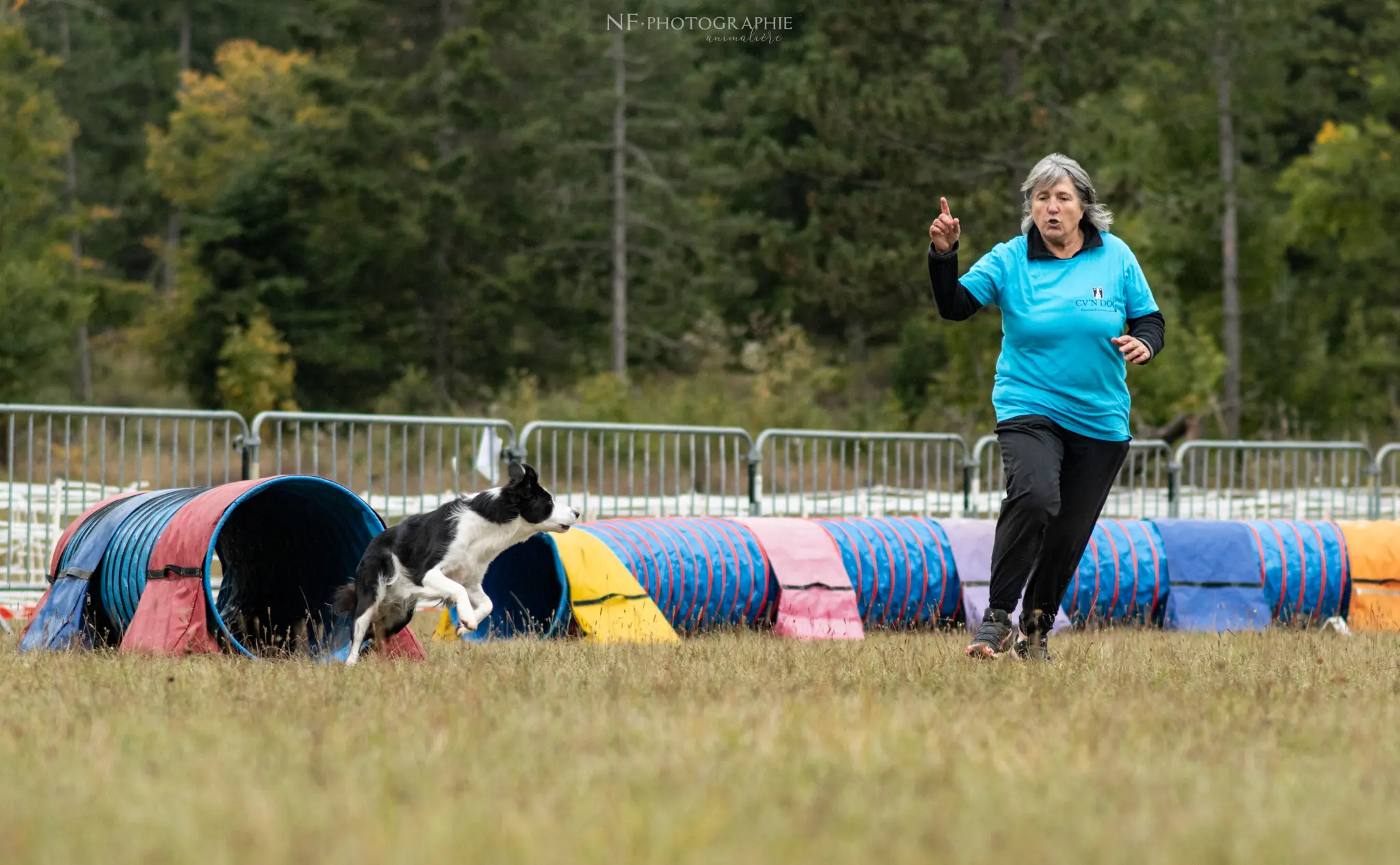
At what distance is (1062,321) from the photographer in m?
6.35

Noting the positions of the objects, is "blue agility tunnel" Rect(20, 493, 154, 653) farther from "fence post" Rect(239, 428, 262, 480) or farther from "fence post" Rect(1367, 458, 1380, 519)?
"fence post" Rect(1367, 458, 1380, 519)

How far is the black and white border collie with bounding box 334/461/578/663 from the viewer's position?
719 centimetres

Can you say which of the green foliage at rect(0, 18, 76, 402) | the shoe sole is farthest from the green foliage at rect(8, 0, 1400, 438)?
the shoe sole

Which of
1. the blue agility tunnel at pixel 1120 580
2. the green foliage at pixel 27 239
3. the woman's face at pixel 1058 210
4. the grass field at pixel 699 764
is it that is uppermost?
the green foliage at pixel 27 239

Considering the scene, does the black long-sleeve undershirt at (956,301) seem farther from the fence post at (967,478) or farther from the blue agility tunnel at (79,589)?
the fence post at (967,478)

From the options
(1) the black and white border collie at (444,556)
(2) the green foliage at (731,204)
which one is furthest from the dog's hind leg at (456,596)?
(2) the green foliage at (731,204)

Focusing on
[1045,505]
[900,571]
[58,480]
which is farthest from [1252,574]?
[58,480]

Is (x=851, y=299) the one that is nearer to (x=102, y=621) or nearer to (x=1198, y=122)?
(x=1198, y=122)

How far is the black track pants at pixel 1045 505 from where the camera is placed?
6297 mm

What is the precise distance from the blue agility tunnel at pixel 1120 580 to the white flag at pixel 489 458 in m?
4.25

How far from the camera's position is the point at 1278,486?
1723cm

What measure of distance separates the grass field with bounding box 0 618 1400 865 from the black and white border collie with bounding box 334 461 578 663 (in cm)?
95

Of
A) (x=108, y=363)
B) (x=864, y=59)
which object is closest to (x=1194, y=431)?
(x=864, y=59)

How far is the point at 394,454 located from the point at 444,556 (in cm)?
567
